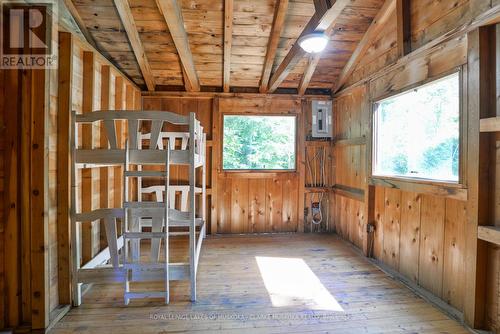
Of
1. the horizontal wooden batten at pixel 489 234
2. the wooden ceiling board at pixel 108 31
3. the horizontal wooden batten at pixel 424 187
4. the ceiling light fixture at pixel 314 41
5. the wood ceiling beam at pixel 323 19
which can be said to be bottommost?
the horizontal wooden batten at pixel 489 234

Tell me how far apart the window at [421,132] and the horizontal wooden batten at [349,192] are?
1.46 feet

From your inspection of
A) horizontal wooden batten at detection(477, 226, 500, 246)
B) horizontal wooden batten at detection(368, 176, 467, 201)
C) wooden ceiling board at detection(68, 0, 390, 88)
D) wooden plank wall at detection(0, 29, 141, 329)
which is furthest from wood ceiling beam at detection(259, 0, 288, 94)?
horizontal wooden batten at detection(477, 226, 500, 246)

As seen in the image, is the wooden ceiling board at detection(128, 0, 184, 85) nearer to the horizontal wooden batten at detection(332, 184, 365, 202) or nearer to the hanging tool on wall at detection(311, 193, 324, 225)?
the hanging tool on wall at detection(311, 193, 324, 225)

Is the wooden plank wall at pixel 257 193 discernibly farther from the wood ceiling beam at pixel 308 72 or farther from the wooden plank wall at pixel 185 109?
the wood ceiling beam at pixel 308 72

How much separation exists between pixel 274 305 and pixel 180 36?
286 centimetres

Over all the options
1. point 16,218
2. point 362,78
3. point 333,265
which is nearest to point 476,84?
point 362,78

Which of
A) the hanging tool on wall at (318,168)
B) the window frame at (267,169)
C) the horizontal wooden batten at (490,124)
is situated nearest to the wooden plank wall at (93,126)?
the window frame at (267,169)

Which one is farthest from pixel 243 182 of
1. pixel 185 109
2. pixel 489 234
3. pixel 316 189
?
pixel 489 234

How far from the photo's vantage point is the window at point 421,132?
222cm

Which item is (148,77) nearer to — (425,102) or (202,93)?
(202,93)

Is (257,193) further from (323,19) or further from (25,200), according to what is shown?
(25,200)

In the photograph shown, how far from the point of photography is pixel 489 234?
1.78 metres

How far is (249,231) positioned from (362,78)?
2840 mm

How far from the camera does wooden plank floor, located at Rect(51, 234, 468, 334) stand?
1951 millimetres
